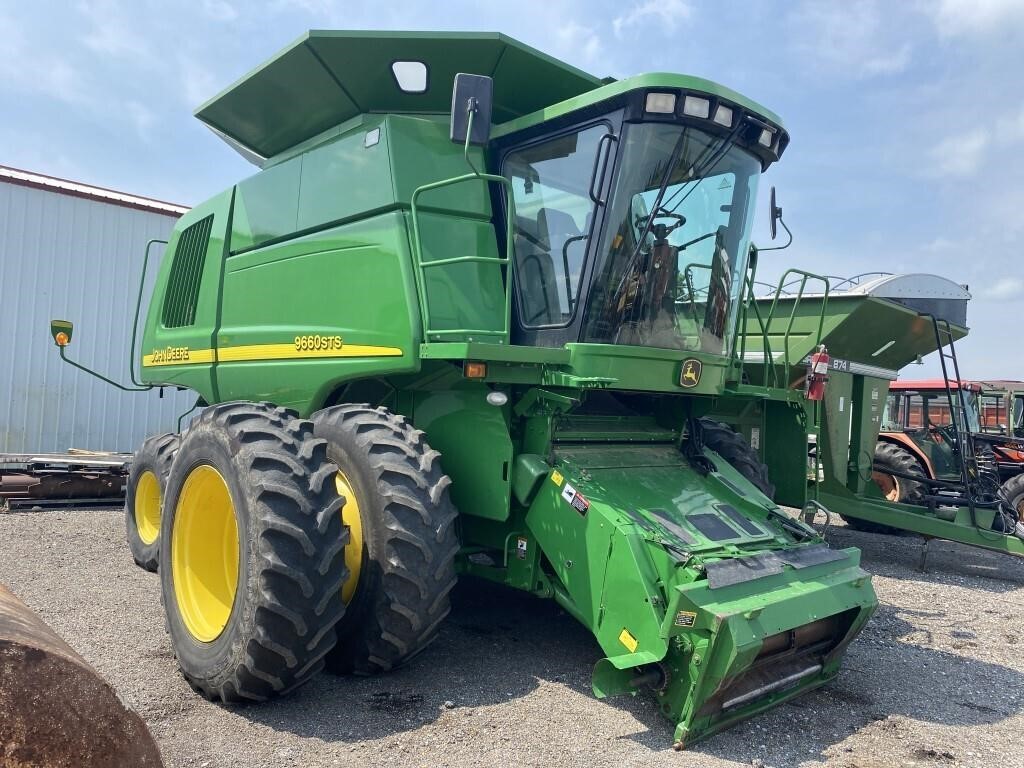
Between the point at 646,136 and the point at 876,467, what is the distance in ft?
21.3

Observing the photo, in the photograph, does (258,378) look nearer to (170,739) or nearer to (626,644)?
(170,739)

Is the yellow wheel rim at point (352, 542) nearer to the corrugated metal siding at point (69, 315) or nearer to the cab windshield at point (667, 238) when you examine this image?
the cab windshield at point (667, 238)

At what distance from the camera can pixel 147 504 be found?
606 centimetres

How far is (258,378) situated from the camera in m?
4.88

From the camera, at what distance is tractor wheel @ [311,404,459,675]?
3373mm

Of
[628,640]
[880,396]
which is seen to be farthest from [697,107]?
[880,396]

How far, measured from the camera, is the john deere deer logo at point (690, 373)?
4055 millimetres

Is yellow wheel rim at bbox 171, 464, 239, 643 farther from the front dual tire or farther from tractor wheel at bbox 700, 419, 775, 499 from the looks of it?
tractor wheel at bbox 700, 419, 775, 499

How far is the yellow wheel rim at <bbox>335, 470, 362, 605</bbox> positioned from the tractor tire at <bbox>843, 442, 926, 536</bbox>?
267 inches

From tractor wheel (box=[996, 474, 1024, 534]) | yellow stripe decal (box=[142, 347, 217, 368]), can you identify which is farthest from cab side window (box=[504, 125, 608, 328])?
tractor wheel (box=[996, 474, 1024, 534])

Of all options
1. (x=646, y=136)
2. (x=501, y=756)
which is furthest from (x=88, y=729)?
(x=646, y=136)

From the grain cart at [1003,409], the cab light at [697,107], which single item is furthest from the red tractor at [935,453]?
the cab light at [697,107]

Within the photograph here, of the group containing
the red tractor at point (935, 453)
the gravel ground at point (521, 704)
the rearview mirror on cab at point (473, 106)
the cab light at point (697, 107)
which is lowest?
the gravel ground at point (521, 704)

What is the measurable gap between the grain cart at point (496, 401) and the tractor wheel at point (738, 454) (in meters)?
0.02
